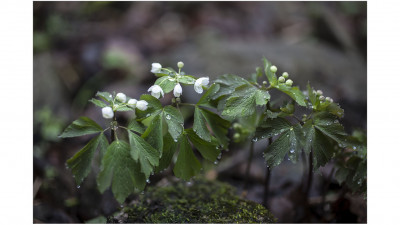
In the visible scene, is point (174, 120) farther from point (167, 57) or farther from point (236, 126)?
point (167, 57)

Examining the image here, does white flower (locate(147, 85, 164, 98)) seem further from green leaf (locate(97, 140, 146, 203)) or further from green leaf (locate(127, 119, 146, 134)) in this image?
green leaf (locate(97, 140, 146, 203))

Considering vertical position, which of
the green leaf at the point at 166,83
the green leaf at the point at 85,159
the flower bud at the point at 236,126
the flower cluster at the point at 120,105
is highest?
the green leaf at the point at 166,83

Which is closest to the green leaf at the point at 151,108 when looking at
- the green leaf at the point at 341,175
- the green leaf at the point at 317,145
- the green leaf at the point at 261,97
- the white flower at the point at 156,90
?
the white flower at the point at 156,90

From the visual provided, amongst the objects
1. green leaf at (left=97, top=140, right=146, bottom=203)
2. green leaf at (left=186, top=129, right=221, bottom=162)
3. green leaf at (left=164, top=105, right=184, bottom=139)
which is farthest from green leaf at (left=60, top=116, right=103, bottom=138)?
green leaf at (left=186, top=129, right=221, bottom=162)

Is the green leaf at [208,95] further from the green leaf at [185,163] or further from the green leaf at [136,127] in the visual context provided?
the green leaf at [136,127]

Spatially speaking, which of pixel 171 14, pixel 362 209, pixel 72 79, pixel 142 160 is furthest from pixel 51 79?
pixel 362 209

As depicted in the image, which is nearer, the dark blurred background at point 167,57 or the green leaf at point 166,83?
the green leaf at point 166,83
